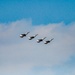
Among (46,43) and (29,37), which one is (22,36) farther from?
(46,43)

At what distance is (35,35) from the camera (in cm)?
14362

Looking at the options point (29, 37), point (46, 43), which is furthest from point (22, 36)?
point (46, 43)

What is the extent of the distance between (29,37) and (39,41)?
764 centimetres

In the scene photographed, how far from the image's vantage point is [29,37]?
142500mm

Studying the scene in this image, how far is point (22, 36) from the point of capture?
14362 cm

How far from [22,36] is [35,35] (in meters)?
9.19

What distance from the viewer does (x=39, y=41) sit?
471ft

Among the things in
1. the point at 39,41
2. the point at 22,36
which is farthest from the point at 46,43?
the point at 22,36

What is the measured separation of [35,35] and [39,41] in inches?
200

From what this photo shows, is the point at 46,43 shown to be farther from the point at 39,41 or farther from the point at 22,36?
the point at 22,36

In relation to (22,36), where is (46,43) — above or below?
below

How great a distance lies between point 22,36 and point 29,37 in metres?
5.15

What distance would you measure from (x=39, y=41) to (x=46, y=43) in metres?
5.94
